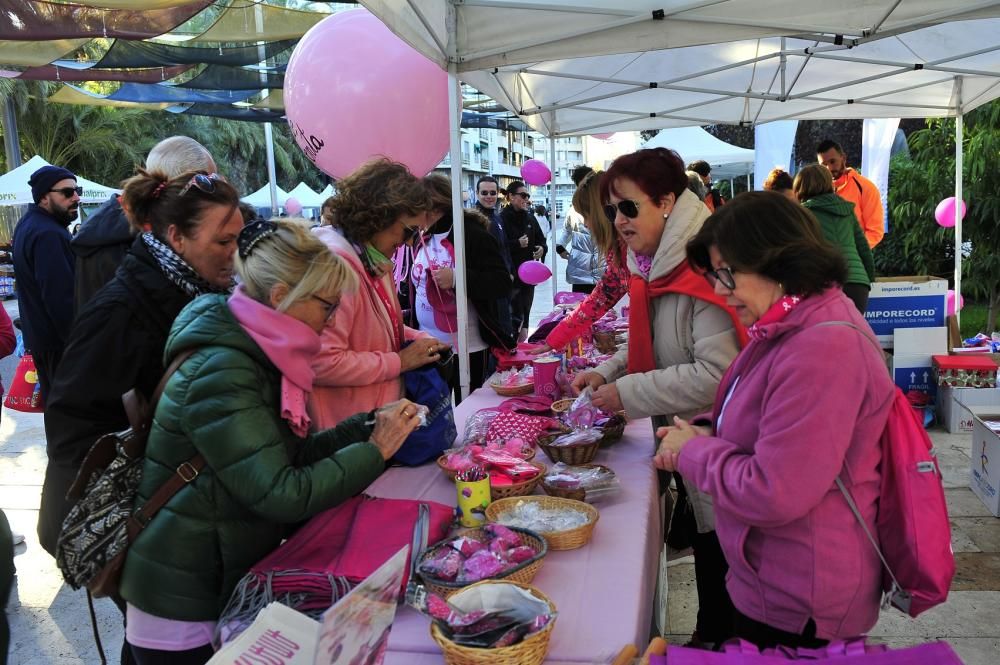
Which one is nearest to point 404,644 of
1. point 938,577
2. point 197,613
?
point 197,613

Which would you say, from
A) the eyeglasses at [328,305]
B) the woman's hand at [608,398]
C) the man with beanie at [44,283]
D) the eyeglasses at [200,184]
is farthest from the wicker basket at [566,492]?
the man with beanie at [44,283]

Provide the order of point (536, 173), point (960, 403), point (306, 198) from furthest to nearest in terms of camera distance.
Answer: point (306, 198), point (536, 173), point (960, 403)

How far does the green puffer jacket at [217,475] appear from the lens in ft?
4.62

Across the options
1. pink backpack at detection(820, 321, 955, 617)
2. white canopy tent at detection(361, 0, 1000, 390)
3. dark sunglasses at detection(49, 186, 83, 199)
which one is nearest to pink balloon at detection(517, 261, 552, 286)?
white canopy tent at detection(361, 0, 1000, 390)

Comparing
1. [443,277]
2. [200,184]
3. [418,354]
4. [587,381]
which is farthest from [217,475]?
[443,277]

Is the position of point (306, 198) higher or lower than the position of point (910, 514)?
higher

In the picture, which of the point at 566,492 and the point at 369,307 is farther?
the point at 369,307

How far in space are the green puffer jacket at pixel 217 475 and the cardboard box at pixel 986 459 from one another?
3637 millimetres

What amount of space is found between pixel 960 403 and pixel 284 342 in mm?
5031

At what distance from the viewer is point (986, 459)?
12.9 ft

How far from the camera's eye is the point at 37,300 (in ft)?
12.0

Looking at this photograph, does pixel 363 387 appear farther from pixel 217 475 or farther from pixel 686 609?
pixel 686 609

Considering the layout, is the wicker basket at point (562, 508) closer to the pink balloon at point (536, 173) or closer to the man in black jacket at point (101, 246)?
the man in black jacket at point (101, 246)

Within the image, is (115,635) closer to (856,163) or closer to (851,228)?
(851,228)
